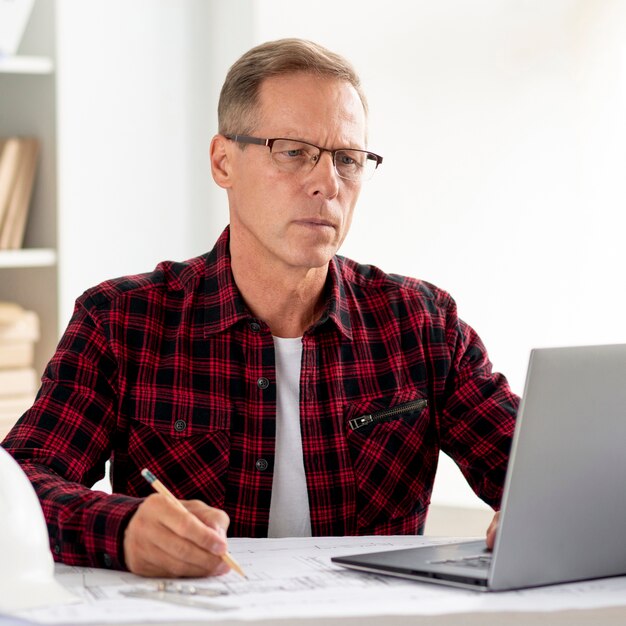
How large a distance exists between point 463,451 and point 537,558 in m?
0.66

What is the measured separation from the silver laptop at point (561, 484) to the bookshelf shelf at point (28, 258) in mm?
1669

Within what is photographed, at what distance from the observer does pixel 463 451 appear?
1.77 meters

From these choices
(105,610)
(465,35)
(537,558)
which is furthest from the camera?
(465,35)

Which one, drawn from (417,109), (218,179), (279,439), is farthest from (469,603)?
(417,109)

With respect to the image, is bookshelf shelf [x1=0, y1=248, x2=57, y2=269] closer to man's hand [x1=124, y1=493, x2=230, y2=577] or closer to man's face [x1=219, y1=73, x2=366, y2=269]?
man's face [x1=219, y1=73, x2=366, y2=269]

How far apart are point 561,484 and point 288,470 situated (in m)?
0.66

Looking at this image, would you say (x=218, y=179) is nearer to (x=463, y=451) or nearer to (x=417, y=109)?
(x=463, y=451)

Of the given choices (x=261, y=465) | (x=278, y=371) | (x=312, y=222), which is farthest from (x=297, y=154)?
(x=261, y=465)

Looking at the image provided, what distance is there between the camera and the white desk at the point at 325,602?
989mm

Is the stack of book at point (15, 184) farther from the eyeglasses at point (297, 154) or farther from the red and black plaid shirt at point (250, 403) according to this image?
the eyeglasses at point (297, 154)

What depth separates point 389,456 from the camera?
175 centimetres

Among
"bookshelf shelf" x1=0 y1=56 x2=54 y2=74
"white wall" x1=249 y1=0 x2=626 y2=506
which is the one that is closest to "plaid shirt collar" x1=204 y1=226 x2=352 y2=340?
"white wall" x1=249 y1=0 x2=626 y2=506

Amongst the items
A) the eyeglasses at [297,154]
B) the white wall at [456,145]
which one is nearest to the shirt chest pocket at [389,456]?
the eyeglasses at [297,154]

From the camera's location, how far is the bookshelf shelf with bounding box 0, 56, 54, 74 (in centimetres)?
259
